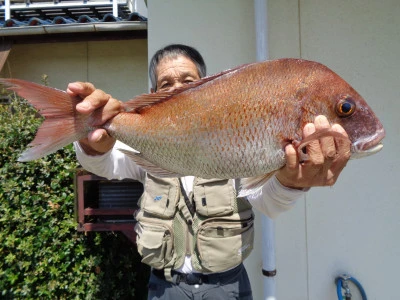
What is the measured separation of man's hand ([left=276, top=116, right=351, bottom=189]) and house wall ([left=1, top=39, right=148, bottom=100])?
392cm

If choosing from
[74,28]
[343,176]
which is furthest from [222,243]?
[74,28]

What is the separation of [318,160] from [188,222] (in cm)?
100

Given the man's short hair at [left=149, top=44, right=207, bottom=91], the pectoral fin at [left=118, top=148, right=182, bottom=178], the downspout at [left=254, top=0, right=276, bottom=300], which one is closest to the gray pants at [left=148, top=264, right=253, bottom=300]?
the pectoral fin at [left=118, top=148, right=182, bottom=178]

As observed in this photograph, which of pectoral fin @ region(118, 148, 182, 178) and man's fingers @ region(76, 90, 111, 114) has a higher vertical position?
man's fingers @ region(76, 90, 111, 114)

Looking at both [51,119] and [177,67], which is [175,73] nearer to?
[177,67]

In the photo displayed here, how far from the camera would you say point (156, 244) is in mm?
2119

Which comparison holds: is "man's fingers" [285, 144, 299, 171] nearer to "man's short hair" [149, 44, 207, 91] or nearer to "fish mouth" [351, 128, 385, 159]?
"fish mouth" [351, 128, 385, 159]

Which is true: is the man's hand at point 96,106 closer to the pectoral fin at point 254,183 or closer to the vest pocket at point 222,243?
the pectoral fin at point 254,183

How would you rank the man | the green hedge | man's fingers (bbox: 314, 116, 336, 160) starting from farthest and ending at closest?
1. the green hedge
2. the man
3. man's fingers (bbox: 314, 116, 336, 160)

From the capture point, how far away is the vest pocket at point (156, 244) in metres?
2.10

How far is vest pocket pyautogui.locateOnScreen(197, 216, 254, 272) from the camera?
204 cm

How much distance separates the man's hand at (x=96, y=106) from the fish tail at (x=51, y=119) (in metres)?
0.04

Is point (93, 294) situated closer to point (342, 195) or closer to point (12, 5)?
point (342, 195)

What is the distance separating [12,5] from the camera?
5.95 m
